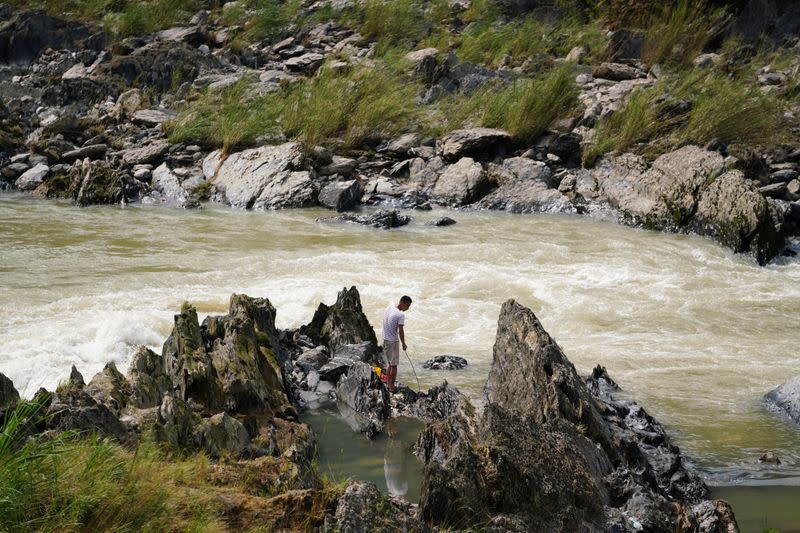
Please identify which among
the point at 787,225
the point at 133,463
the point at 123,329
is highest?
the point at 787,225

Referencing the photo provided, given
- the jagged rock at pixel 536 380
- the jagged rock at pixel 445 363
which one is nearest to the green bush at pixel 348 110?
the jagged rock at pixel 445 363

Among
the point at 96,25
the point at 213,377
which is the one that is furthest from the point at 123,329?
the point at 96,25

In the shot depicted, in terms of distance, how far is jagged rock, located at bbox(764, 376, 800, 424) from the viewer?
22.5 feet

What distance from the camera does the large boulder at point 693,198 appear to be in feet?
43.6

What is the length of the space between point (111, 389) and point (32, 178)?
1394 cm

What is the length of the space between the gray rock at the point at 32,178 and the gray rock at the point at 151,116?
3.22m

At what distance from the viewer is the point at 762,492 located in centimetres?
552

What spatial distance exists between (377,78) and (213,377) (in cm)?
1562

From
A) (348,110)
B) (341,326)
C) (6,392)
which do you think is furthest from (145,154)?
(6,392)

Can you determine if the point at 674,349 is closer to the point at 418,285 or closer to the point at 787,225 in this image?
the point at 418,285

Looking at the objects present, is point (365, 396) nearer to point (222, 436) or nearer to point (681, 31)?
point (222, 436)

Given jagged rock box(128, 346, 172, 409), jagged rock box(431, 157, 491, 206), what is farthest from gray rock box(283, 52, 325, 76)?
jagged rock box(128, 346, 172, 409)

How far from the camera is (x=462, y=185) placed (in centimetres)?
1709

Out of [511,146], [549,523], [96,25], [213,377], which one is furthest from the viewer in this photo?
[96,25]
